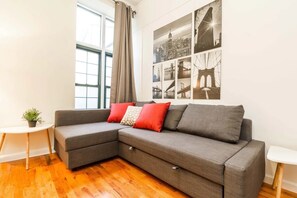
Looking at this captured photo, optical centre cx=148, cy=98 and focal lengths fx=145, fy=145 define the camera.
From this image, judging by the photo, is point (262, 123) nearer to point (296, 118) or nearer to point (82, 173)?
point (296, 118)

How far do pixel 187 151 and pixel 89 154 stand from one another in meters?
1.25

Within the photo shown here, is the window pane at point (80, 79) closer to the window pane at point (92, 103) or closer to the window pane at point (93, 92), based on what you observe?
the window pane at point (93, 92)

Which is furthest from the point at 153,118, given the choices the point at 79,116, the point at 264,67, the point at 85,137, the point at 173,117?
the point at 264,67

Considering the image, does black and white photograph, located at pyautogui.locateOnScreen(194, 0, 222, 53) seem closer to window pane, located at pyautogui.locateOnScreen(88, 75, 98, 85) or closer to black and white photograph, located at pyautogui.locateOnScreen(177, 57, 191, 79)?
black and white photograph, located at pyautogui.locateOnScreen(177, 57, 191, 79)

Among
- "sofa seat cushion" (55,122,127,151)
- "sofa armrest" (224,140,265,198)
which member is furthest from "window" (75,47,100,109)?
"sofa armrest" (224,140,265,198)

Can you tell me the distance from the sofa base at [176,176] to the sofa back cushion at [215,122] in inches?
20.5

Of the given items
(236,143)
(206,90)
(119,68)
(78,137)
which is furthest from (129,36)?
(236,143)

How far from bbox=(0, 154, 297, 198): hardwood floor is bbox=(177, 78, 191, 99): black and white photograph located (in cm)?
128

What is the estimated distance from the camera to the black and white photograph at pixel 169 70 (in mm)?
2527

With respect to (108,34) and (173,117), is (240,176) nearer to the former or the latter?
(173,117)

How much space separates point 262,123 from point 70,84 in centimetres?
288

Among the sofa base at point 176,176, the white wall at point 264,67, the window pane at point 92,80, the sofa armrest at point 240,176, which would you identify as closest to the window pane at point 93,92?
the window pane at point 92,80

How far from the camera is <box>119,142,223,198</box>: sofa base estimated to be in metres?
1.13

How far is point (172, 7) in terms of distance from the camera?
8.32 ft
